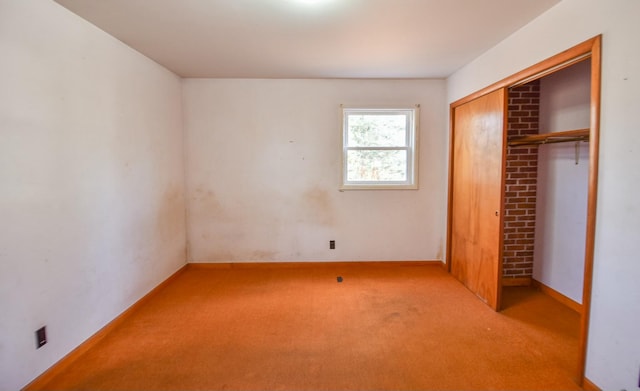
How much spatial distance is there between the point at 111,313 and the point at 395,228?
3127 millimetres

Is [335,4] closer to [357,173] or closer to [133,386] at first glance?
[357,173]

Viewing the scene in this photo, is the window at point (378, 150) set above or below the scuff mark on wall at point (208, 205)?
above

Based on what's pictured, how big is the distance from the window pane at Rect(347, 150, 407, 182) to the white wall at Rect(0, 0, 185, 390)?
2.33 meters

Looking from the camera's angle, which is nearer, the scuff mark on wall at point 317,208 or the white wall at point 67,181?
the white wall at point 67,181


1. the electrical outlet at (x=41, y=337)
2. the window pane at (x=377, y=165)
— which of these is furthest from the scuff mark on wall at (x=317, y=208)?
the electrical outlet at (x=41, y=337)

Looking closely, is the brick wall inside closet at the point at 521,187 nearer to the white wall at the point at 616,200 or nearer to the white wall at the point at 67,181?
the white wall at the point at 616,200

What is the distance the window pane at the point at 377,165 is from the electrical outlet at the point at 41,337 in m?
A: 3.12

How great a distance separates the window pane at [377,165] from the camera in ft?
12.7

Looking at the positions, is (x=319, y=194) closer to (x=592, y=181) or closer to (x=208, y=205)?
(x=208, y=205)

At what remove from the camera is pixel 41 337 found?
71.5 inches

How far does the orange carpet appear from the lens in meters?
1.84

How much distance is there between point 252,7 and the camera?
1989 mm

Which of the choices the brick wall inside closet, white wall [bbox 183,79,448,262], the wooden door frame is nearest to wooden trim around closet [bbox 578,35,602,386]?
the wooden door frame

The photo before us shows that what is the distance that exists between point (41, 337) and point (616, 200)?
11.2ft
